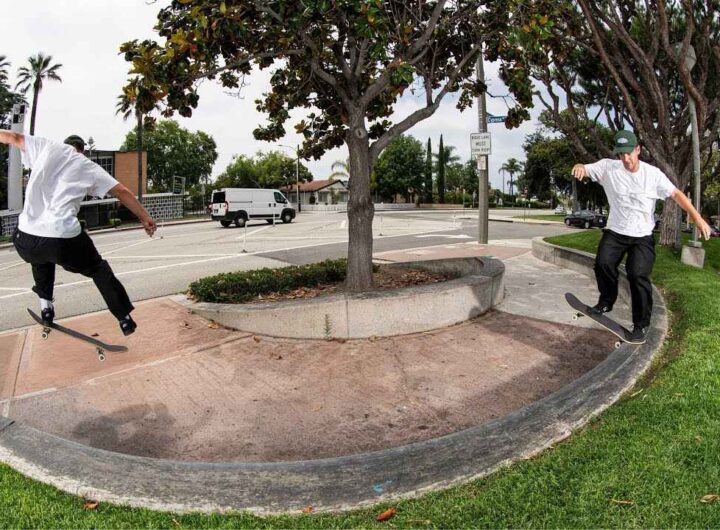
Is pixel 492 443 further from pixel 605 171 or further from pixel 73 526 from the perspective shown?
pixel 605 171

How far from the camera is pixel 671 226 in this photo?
1200 cm

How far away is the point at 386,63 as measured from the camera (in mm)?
6117

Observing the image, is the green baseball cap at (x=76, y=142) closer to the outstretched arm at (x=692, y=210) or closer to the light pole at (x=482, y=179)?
the outstretched arm at (x=692, y=210)

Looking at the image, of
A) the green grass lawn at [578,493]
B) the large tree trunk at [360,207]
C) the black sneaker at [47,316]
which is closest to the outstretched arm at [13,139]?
the black sneaker at [47,316]

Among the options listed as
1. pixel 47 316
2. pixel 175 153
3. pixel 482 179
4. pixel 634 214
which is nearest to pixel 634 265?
pixel 634 214

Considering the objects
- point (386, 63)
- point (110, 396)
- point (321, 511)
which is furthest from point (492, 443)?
point (386, 63)

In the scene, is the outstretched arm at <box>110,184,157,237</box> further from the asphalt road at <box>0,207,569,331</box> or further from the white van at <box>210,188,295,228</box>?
the white van at <box>210,188,295,228</box>

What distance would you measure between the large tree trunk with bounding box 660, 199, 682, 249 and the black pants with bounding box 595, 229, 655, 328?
27.3 feet

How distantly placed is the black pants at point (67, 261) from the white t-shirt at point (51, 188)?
7cm

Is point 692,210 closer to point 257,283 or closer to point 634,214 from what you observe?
point 634,214

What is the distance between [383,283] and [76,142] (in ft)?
15.3

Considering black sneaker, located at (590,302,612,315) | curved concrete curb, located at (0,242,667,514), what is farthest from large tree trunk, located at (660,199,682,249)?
curved concrete curb, located at (0,242,667,514)

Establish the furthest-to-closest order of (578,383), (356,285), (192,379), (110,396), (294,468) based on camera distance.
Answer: (356,285) < (192,379) < (110,396) < (578,383) < (294,468)

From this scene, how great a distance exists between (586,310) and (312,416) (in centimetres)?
288
